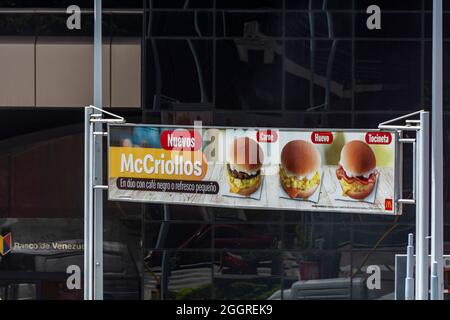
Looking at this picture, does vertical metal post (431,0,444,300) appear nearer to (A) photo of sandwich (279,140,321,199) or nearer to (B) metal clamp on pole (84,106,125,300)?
(A) photo of sandwich (279,140,321,199)

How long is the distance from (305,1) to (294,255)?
16.8 ft

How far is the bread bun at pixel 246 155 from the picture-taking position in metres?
12.9

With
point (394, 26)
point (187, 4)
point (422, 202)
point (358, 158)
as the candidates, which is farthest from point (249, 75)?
point (422, 202)

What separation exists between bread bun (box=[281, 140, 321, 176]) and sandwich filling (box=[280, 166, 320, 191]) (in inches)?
2.5

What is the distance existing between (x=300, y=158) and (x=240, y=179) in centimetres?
94

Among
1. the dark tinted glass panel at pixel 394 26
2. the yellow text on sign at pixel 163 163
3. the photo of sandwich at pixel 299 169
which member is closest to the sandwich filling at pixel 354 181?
the photo of sandwich at pixel 299 169

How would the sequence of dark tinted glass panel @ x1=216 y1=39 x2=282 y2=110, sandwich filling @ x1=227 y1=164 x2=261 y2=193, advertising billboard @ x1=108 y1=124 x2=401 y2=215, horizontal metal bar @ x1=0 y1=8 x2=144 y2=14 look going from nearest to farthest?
advertising billboard @ x1=108 y1=124 x2=401 y2=215, sandwich filling @ x1=227 y1=164 x2=261 y2=193, dark tinted glass panel @ x1=216 y1=39 x2=282 y2=110, horizontal metal bar @ x1=0 y1=8 x2=144 y2=14

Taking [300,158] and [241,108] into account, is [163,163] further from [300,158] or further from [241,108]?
[241,108]

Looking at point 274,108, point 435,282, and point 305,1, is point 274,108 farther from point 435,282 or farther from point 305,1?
point 435,282

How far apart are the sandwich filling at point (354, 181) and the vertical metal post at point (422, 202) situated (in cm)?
65

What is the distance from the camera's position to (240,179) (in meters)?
13.0

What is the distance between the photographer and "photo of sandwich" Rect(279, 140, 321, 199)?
497 inches

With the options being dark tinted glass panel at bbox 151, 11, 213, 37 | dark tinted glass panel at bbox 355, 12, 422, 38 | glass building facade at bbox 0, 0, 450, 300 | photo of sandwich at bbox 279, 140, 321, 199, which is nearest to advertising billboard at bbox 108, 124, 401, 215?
photo of sandwich at bbox 279, 140, 321, 199

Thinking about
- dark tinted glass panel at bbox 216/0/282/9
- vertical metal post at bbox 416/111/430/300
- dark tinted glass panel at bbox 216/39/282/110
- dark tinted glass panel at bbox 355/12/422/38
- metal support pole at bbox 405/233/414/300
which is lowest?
metal support pole at bbox 405/233/414/300
